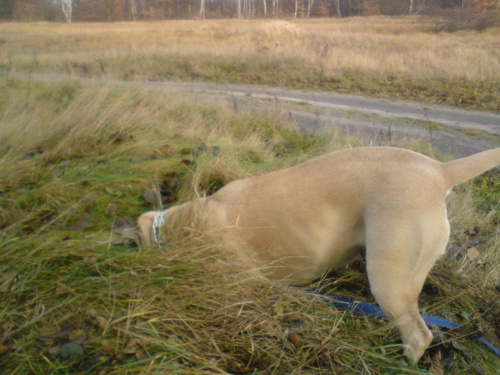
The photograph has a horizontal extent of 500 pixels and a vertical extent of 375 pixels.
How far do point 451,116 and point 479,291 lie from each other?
6.50 m

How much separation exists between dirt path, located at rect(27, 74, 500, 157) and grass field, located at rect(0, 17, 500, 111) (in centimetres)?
96

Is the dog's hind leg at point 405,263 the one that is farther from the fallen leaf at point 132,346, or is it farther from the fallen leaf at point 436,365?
the fallen leaf at point 132,346

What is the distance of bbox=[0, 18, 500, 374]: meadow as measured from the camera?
1872mm

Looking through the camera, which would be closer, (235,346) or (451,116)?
(235,346)

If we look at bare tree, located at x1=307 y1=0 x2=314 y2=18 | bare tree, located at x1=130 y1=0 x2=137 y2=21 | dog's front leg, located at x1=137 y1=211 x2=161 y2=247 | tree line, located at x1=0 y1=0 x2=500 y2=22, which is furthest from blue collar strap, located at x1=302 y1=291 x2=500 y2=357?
bare tree, located at x1=130 y1=0 x2=137 y2=21

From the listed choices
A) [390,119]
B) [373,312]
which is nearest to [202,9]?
[390,119]

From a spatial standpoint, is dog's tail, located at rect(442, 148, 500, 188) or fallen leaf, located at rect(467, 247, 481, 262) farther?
fallen leaf, located at rect(467, 247, 481, 262)

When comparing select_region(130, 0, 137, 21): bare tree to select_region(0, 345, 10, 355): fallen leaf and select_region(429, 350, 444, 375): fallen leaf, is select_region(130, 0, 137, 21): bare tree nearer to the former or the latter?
select_region(0, 345, 10, 355): fallen leaf

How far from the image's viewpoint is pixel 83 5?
116 feet

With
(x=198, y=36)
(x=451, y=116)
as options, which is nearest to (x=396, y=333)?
(x=451, y=116)

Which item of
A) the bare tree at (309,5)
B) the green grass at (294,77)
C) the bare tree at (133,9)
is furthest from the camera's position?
the bare tree at (133,9)

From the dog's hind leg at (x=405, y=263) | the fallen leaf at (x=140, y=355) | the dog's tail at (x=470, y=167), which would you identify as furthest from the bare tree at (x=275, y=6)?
the fallen leaf at (x=140, y=355)

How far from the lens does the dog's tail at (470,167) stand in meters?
2.13

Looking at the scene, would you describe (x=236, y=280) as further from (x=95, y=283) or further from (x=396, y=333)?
(x=396, y=333)
